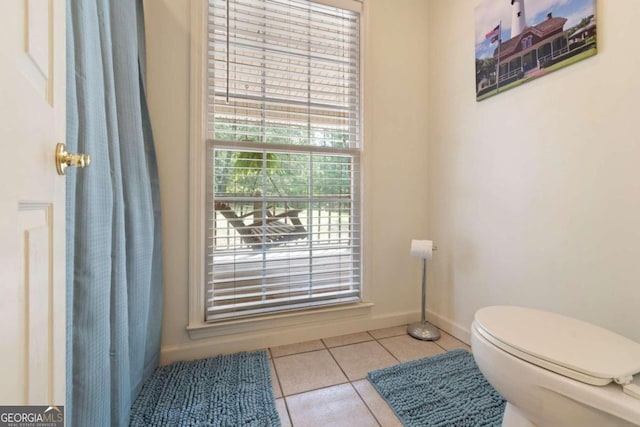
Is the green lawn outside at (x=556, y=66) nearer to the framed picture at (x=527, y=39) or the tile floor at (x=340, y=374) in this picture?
the framed picture at (x=527, y=39)

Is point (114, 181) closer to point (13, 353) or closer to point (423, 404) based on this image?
point (13, 353)

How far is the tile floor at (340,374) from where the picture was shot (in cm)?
119

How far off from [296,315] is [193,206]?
95cm

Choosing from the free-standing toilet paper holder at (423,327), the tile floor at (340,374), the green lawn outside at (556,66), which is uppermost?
the green lawn outside at (556,66)

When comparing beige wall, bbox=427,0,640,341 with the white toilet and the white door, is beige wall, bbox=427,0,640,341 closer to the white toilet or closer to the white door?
the white toilet

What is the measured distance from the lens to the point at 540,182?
137 cm

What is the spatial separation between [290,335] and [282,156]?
3.89ft

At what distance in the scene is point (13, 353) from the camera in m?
0.45

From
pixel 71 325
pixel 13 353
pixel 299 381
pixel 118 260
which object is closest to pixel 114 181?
pixel 118 260

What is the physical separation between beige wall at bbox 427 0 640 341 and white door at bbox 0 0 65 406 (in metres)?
1.86

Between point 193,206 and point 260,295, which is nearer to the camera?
point 193,206

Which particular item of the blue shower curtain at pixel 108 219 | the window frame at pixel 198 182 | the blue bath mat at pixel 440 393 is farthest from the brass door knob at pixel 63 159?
the blue bath mat at pixel 440 393

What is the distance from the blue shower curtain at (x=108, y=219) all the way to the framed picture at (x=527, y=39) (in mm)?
1895

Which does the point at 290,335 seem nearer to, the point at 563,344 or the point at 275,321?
the point at 275,321
